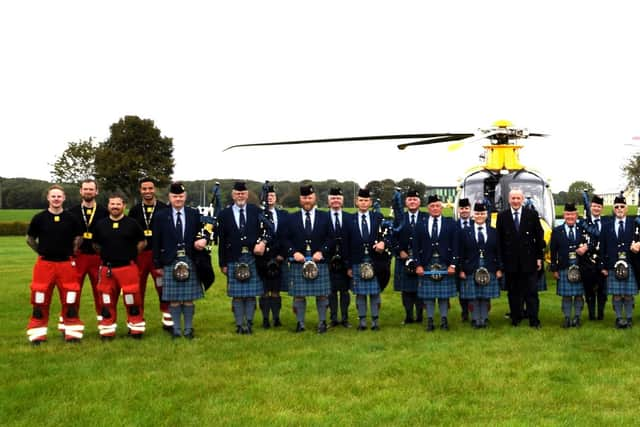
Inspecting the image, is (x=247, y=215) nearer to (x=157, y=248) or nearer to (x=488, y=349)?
(x=157, y=248)

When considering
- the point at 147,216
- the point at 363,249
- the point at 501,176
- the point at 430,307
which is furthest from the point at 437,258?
the point at 501,176

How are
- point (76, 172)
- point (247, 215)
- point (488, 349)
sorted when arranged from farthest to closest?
point (76, 172), point (247, 215), point (488, 349)

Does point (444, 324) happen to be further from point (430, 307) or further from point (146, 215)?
point (146, 215)

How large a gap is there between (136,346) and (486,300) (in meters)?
4.25

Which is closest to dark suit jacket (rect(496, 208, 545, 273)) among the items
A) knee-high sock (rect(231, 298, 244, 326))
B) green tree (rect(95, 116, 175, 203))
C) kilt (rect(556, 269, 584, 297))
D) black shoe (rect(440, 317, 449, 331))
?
kilt (rect(556, 269, 584, 297))

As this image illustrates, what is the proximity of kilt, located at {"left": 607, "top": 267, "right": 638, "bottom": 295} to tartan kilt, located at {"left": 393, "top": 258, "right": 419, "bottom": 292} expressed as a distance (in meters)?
2.33

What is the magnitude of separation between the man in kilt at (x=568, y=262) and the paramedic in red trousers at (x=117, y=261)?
5045 millimetres

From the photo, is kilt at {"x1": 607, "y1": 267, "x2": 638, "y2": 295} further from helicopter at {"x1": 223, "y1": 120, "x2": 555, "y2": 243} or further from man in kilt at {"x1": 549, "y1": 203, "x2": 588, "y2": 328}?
helicopter at {"x1": 223, "y1": 120, "x2": 555, "y2": 243}

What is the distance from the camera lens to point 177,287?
7.65 metres

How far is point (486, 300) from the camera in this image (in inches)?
334

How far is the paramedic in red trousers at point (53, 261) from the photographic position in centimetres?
734

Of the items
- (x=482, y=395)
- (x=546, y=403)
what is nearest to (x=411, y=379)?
(x=482, y=395)

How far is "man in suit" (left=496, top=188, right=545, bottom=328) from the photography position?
830 centimetres

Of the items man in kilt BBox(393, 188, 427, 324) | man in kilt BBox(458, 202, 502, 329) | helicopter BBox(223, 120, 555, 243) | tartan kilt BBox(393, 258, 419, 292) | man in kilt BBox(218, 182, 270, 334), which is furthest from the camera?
helicopter BBox(223, 120, 555, 243)
